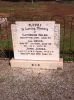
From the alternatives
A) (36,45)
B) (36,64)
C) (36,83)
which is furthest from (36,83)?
(36,45)

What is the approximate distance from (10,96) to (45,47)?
1.51m

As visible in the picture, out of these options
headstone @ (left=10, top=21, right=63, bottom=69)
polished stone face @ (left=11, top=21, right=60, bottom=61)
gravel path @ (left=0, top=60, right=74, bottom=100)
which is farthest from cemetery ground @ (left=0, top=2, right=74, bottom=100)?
polished stone face @ (left=11, top=21, right=60, bottom=61)

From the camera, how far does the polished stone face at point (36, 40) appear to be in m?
5.91

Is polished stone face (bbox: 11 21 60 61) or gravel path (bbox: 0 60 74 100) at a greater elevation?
polished stone face (bbox: 11 21 60 61)

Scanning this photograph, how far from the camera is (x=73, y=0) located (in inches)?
953

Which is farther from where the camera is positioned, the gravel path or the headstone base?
the headstone base

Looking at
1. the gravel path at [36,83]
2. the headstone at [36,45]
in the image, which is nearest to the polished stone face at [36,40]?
the headstone at [36,45]

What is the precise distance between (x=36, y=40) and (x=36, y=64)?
20.5 inches

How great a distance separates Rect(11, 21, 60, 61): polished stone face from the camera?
5.91m

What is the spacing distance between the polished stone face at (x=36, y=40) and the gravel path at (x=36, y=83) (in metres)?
0.35

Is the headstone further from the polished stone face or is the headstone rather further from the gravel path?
the gravel path

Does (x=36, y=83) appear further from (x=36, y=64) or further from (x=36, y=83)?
(x=36, y=64)

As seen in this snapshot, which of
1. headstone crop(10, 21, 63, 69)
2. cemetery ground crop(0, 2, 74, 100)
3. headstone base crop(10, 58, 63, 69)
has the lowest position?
cemetery ground crop(0, 2, 74, 100)

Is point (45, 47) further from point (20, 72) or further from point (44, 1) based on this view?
point (44, 1)
